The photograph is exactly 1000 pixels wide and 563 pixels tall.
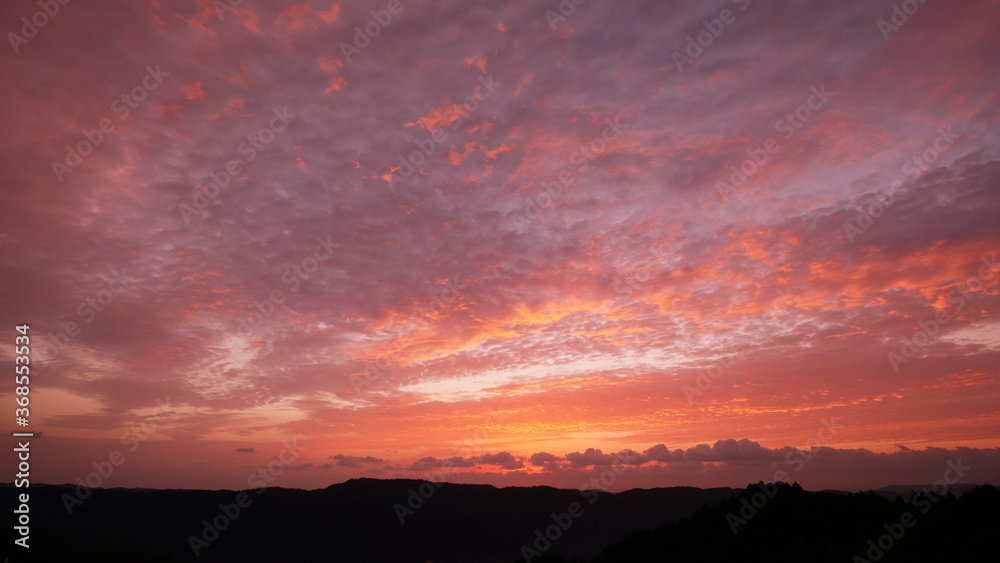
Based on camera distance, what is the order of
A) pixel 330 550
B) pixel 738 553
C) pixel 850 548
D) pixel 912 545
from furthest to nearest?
pixel 330 550, pixel 738 553, pixel 850 548, pixel 912 545

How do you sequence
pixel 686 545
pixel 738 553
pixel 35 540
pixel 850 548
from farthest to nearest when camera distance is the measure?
pixel 35 540 < pixel 686 545 < pixel 738 553 < pixel 850 548

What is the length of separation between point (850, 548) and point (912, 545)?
516 centimetres

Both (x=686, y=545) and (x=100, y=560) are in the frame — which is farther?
(x=100, y=560)

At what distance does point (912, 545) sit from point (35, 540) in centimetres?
9807

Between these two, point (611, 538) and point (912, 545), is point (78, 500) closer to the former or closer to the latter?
point (611, 538)

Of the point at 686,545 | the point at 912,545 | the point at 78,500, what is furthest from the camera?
the point at 78,500

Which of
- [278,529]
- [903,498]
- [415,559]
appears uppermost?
[903,498]

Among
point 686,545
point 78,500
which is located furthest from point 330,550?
point 686,545

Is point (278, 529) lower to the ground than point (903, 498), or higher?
lower

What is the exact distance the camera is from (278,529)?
199750mm

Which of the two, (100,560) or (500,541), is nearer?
(100,560)

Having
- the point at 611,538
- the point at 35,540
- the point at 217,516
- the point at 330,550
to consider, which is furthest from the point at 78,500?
the point at 611,538

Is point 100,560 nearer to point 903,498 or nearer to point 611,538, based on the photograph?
point 903,498

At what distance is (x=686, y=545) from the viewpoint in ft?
207
